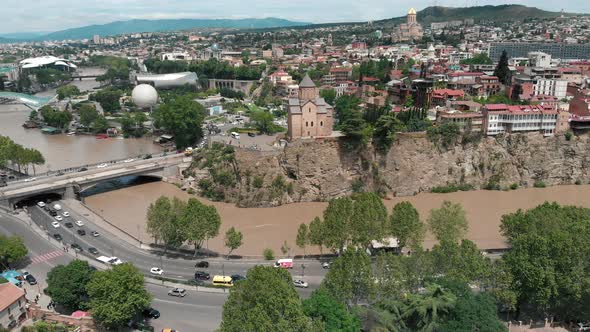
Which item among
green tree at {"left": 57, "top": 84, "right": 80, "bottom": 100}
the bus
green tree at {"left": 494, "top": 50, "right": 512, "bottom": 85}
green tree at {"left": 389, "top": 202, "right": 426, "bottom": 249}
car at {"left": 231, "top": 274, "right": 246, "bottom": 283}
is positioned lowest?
car at {"left": 231, "top": 274, "right": 246, "bottom": 283}

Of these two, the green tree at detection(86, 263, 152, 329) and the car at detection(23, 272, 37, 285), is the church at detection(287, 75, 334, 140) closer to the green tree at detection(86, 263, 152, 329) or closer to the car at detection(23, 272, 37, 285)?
the car at detection(23, 272, 37, 285)

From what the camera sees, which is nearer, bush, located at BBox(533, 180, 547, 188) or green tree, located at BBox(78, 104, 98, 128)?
bush, located at BBox(533, 180, 547, 188)

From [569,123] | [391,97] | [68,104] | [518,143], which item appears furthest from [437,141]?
[68,104]

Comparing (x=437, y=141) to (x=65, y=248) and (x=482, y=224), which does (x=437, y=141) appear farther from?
(x=65, y=248)

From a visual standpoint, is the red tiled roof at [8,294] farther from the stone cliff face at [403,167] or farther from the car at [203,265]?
the stone cliff face at [403,167]

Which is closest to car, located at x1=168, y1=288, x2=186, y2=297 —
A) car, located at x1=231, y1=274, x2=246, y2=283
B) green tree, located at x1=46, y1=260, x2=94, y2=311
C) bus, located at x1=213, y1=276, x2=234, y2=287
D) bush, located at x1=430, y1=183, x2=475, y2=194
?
bus, located at x1=213, y1=276, x2=234, y2=287

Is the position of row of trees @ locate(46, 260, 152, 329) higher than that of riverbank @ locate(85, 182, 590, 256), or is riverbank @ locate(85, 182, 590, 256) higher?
row of trees @ locate(46, 260, 152, 329)

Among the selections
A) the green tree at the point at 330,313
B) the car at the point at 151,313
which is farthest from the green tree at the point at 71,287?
the green tree at the point at 330,313
